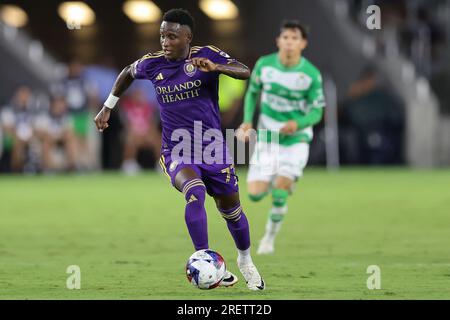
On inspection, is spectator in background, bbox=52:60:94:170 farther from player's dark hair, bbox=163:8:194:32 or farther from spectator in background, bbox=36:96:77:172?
player's dark hair, bbox=163:8:194:32

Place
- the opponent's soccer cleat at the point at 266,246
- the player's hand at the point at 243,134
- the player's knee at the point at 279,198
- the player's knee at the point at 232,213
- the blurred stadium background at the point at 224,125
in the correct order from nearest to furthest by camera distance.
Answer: the player's knee at the point at 232,213 < the player's hand at the point at 243,134 < the opponent's soccer cleat at the point at 266,246 < the player's knee at the point at 279,198 < the blurred stadium background at the point at 224,125

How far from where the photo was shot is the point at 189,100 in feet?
31.5

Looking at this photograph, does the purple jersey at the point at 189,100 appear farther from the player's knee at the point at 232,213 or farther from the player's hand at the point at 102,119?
the player's hand at the point at 102,119

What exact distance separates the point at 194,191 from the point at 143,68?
46.6 inches

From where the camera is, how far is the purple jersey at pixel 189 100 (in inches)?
376

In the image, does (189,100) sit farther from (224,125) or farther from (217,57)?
(224,125)

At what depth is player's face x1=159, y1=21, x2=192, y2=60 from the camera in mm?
9344

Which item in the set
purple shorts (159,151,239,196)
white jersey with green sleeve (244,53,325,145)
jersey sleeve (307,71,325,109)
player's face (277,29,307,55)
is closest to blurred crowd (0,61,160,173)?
white jersey with green sleeve (244,53,325,145)

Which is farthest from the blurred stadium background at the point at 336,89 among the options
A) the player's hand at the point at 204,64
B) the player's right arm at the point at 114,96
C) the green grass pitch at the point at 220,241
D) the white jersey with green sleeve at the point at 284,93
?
the player's hand at the point at 204,64

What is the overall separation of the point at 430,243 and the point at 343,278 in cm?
325

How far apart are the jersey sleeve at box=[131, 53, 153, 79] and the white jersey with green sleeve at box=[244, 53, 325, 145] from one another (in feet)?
10.0

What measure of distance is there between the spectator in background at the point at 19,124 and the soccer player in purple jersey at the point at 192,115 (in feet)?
63.2
